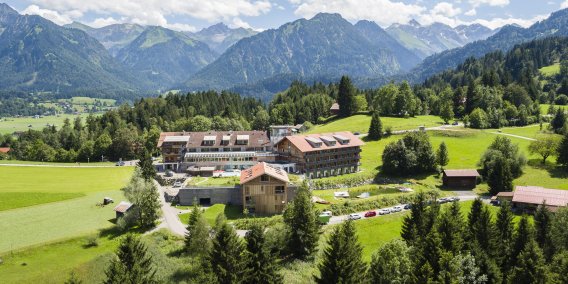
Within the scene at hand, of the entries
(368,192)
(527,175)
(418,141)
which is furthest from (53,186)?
(527,175)

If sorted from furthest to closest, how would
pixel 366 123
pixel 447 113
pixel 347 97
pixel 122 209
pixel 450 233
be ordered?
1. pixel 347 97
2. pixel 366 123
3. pixel 447 113
4. pixel 122 209
5. pixel 450 233

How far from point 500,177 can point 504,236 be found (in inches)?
1306

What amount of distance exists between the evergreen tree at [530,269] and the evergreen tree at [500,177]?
4184 cm

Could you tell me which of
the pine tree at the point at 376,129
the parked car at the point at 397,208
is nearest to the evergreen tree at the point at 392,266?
the parked car at the point at 397,208

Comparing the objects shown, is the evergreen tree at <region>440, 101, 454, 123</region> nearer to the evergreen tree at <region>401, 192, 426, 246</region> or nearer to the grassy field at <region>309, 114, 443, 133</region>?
the grassy field at <region>309, 114, 443, 133</region>

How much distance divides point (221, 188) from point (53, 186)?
40.4 metres

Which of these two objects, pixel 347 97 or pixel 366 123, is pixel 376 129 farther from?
pixel 347 97

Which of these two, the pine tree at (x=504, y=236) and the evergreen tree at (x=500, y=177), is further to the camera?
the evergreen tree at (x=500, y=177)

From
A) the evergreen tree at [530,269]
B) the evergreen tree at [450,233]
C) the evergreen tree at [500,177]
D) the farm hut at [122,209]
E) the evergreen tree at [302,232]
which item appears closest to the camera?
the evergreen tree at [530,269]

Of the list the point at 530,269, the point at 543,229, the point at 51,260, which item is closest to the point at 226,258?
the point at 51,260

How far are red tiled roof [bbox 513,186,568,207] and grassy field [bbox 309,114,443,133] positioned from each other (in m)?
57.7

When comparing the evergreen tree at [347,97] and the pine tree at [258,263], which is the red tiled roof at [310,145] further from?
the evergreen tree at [347,97]

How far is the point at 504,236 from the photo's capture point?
4981 cm

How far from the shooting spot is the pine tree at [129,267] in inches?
1487
